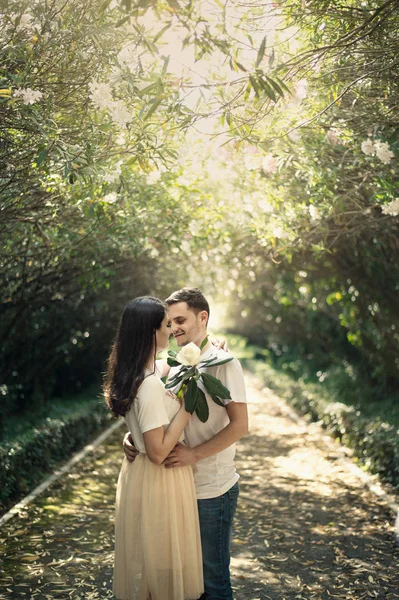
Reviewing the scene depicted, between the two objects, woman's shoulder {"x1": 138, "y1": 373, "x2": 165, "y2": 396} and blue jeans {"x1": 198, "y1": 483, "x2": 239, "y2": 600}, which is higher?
woman's shoulder {"x1": 138, "y1": 373, "x2": 165, "y2": 396}

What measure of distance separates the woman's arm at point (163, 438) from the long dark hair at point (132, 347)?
0.78 feet

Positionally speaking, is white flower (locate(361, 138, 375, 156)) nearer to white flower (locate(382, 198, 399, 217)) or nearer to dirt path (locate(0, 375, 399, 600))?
white flower (locate(382, 198, 399, 217))

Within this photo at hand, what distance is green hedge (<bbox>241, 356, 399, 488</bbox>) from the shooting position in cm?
934

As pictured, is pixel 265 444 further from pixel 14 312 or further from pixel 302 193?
pixel 302 193

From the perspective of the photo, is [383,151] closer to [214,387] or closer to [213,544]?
[214,387]

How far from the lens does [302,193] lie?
7551 mm

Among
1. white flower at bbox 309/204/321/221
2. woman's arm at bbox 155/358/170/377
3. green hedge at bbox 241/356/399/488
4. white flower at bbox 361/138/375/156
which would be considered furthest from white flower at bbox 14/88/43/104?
green hedge at bbox 241/356/399/488

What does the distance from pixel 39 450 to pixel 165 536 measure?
6.26 meters

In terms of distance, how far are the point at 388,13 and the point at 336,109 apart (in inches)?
63.2

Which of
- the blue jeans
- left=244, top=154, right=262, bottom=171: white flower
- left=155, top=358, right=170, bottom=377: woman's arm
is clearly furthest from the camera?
left=244, top=154, right=262, bottom=171: white flower

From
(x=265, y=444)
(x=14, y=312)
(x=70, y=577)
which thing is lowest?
(x=265, y=444)

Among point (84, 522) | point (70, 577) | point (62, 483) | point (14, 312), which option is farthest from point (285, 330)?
point (70, 577)

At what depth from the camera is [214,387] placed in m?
3.74

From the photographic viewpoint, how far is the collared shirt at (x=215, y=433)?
3906mm
